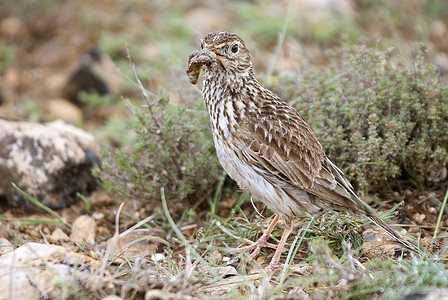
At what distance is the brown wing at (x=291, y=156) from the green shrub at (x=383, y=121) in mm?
395

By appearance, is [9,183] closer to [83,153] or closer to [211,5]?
[83,153]

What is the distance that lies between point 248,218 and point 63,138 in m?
1.98

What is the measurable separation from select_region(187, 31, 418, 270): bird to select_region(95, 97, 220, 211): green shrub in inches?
23.1

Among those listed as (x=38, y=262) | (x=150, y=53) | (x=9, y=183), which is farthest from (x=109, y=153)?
(x=150, y=53)

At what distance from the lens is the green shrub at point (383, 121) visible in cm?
418

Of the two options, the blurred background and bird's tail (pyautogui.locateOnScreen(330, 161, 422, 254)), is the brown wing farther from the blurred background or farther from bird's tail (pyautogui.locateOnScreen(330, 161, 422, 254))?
the blurred background

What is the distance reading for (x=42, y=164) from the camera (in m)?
5.01

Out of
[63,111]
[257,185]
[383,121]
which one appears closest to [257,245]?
[257,185]

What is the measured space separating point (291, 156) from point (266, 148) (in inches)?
7.6

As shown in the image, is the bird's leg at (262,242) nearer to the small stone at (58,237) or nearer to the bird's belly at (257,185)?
the bird's belly at (257,185)

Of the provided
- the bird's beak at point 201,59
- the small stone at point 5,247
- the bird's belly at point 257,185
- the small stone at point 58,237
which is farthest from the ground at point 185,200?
the bird's beak at point 201,59

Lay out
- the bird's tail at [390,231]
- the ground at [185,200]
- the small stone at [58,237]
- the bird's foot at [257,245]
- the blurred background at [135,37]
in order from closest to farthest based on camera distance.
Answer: the ground at [185,200] < the bird's tail at [390,231] < the bird's foot at [257,245] < the small stone at [58,237] < the blurred background at [135,37]

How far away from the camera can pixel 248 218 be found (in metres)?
4.64

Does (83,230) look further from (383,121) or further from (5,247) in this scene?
(383,121)
